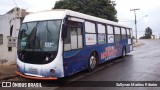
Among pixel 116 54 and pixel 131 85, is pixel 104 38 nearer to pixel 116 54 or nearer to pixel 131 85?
pixel 116 54

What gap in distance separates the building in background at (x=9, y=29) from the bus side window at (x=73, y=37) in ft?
23.6

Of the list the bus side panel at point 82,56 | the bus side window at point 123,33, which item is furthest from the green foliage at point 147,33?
the bus side panel at point 82,56

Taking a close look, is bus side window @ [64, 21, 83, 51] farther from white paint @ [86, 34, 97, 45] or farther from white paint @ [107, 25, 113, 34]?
white paint @ [107, 25, 113, 34]

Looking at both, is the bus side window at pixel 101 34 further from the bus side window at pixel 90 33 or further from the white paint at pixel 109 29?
the white paint at pixel 109 29

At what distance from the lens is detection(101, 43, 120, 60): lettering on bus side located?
42.0ft

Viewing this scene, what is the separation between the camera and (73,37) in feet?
30.3

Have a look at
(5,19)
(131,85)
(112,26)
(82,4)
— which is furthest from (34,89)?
(82,4)

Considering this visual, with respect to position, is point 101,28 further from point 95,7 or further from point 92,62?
point 95,7

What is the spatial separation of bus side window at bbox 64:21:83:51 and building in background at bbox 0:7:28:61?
720 centimetres

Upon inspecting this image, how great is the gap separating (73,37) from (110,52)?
5.10m

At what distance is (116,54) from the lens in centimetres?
1518

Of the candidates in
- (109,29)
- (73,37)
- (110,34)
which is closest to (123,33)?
(110,34)

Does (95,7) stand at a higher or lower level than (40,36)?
higher

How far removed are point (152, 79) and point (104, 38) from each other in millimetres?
4415
